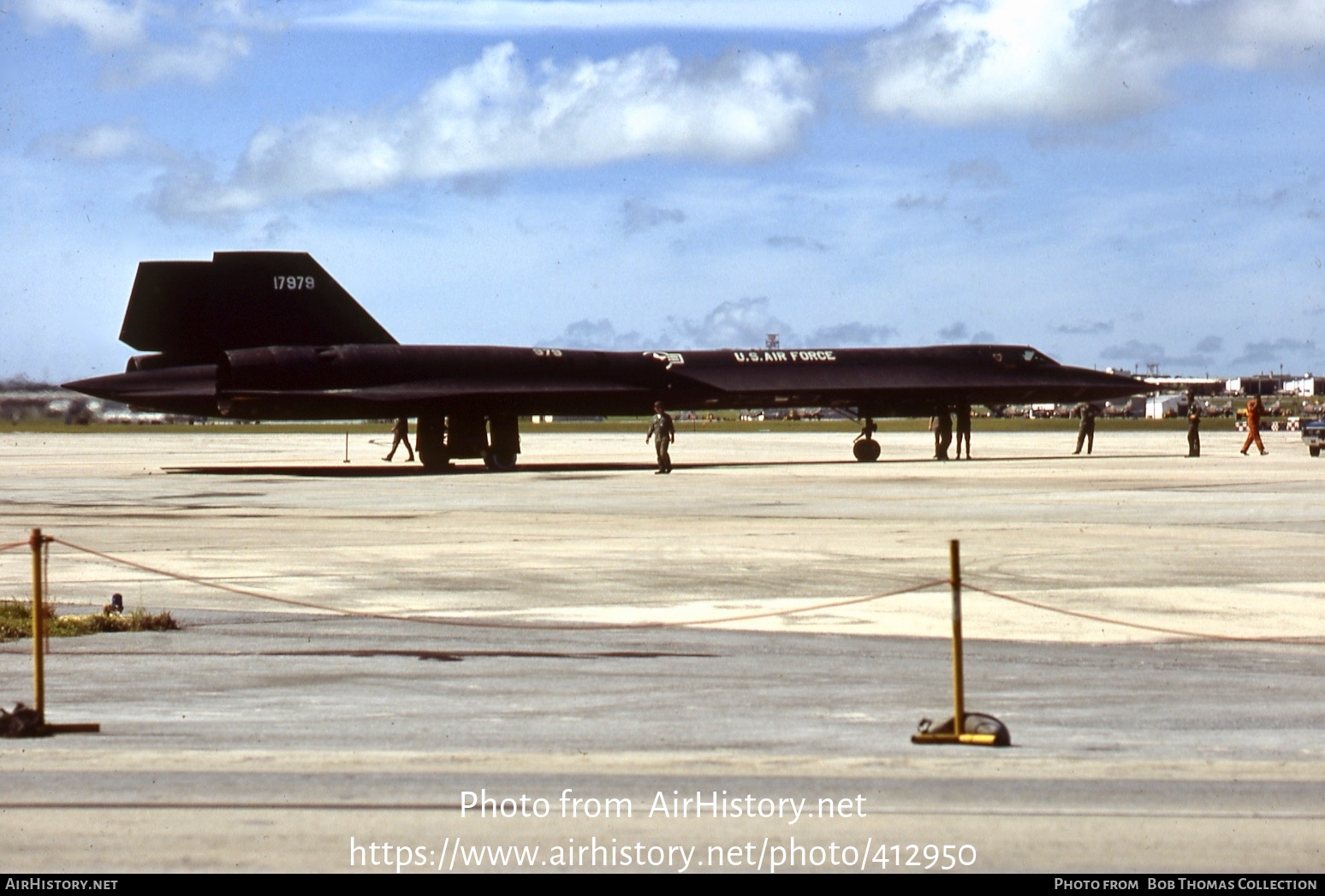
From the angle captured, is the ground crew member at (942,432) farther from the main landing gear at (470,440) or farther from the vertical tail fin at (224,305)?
the vertical tail fin at (224,305)

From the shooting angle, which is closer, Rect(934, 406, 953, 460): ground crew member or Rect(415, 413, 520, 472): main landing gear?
Rect(415, 413, 520, 472): main landing gear

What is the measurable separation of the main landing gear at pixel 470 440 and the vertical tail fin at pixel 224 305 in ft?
13.5

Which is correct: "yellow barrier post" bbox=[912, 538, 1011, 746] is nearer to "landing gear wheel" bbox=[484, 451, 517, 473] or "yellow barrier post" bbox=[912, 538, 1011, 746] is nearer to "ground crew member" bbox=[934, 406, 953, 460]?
"landing gear wheel" bbox=[484, 451, 517, 473]

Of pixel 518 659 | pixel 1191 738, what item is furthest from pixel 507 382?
pixel 1191 738

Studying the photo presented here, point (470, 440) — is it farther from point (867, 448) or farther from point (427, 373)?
point (867, 448)

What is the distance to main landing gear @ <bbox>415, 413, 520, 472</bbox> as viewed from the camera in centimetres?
4128

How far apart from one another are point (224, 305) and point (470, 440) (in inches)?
295

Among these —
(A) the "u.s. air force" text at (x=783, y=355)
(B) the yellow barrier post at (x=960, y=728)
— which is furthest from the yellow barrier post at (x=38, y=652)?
(A) the "u.s. air force" text at (x=783, y=355)

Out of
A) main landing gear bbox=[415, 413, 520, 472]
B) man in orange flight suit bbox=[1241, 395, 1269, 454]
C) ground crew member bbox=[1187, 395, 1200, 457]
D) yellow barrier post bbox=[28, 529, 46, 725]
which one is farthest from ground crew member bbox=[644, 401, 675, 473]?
yellow barrier post bbox=[28, 529, 46, 725]

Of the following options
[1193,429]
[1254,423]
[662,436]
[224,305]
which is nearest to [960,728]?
[662,436]

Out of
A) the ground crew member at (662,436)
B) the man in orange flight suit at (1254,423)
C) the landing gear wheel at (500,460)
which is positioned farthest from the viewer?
the man in orange flight suit at (1254,423)

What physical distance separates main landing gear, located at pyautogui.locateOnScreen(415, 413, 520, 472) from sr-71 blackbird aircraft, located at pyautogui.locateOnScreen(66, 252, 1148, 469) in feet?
0.14

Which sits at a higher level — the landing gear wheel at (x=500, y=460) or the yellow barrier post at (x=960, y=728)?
the landing gear wheel at (x=500, y=460)

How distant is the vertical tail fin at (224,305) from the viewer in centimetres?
3859
